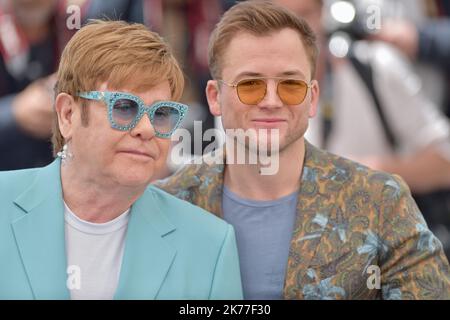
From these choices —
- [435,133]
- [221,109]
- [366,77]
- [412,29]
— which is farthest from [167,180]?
[412,29]

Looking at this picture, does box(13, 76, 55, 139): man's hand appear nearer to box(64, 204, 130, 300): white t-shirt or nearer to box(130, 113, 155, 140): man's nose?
box(64, 204, 130, 300): white t-shirt

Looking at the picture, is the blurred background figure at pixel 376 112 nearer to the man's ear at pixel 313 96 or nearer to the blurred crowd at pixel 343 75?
the blurred crowd at pixel 343 75

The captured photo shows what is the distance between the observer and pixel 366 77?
4.51 m

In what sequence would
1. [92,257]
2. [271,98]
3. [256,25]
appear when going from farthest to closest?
[256,25]
[271,98]
[92,257]

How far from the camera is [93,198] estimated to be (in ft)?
10.4

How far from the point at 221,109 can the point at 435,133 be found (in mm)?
1618

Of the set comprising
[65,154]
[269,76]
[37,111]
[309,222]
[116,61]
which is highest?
[116,61]

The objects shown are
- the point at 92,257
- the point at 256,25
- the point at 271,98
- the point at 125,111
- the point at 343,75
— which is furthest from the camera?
the point at 343,75

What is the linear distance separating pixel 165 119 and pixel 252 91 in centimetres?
→ 37

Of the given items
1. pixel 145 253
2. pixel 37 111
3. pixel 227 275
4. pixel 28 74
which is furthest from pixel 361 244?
pixel 28 74

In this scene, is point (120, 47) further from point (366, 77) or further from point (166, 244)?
point (366, 77)

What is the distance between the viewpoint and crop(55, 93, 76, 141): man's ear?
3.14 metres

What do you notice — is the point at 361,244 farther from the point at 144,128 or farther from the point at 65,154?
the point at 65,154

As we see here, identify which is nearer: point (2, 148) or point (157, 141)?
point (157, 141)
